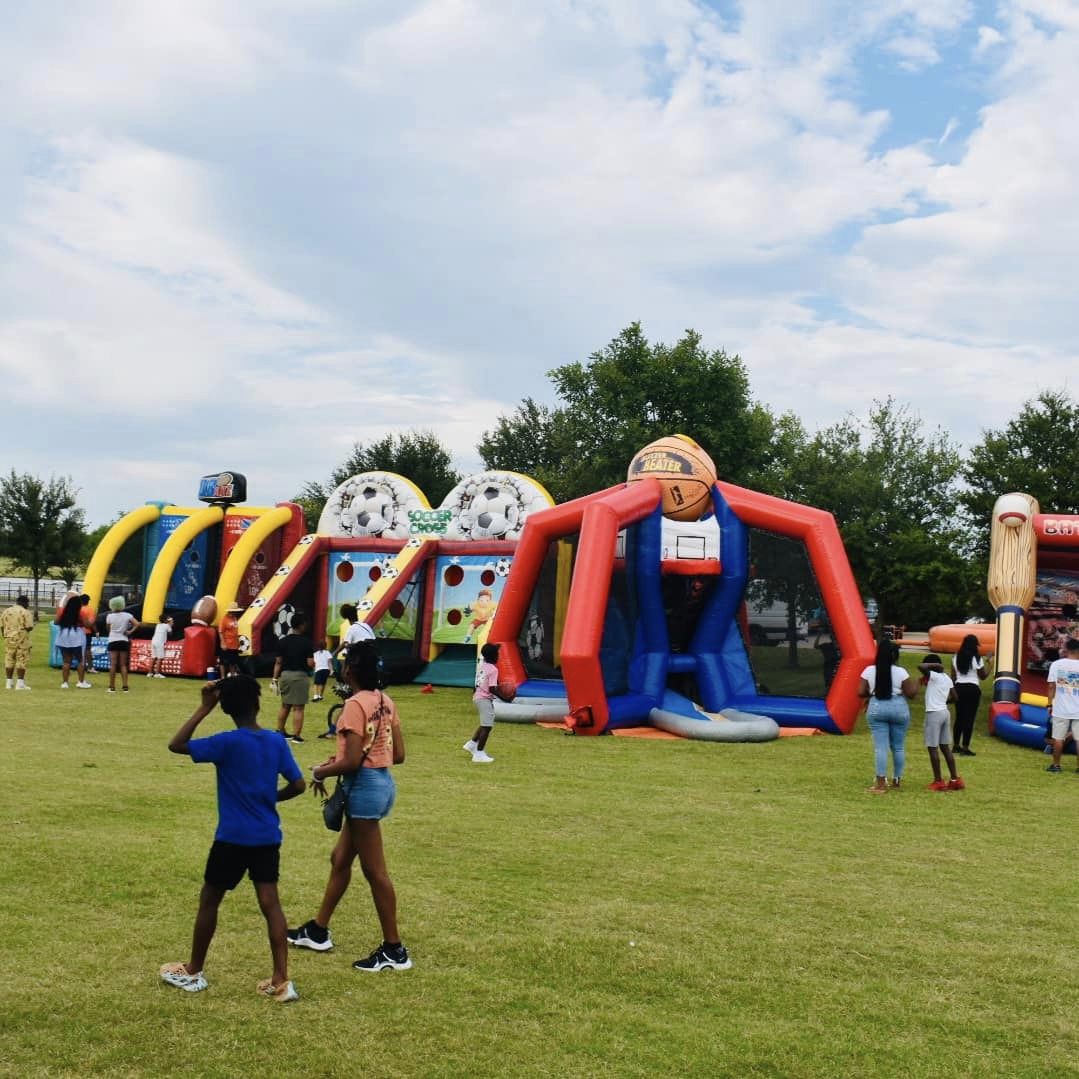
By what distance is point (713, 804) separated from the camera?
32.0 feet

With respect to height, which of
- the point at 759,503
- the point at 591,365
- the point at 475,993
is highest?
the point at 591,365

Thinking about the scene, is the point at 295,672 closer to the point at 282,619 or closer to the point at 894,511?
the point at 282,619

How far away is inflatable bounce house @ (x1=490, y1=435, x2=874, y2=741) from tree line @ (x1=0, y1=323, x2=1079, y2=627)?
32.6ft

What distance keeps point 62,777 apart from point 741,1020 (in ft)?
21.5

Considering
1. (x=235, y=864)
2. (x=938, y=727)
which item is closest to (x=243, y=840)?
(x=235, y=864)

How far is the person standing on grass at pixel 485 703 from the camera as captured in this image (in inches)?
456

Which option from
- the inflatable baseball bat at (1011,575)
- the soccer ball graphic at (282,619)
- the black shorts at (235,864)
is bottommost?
the black shorts at (235,864)

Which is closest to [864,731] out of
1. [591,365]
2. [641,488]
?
[641,488]

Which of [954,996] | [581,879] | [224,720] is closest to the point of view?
[954,996]

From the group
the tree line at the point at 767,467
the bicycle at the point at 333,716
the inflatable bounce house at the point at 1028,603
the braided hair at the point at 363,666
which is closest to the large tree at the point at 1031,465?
the tree line at the point at 767,467

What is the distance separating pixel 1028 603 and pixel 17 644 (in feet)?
44.2

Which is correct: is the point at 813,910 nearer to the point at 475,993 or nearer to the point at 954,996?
the point at 954,996

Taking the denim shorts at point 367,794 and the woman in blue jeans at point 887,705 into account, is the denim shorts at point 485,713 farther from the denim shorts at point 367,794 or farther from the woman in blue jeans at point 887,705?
the denim shorts at point 367,794

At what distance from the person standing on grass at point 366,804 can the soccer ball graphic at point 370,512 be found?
51.9ft
